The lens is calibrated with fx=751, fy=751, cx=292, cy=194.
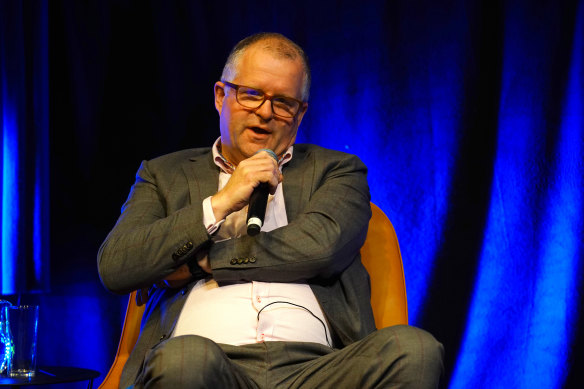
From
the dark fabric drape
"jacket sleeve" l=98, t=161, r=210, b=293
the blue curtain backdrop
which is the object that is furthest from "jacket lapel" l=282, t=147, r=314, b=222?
the dark fabric drape

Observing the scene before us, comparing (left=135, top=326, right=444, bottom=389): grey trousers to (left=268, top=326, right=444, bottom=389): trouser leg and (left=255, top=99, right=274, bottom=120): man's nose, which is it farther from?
(left=255, top=99, right=274, bottom=120): man's nose

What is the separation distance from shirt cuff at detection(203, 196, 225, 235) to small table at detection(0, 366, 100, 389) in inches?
32.6

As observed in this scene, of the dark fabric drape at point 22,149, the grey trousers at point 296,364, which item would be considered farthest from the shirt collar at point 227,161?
the dark fabric drape at point 22,149

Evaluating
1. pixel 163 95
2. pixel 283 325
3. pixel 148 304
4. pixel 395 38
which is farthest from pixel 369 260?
pixel 163 95

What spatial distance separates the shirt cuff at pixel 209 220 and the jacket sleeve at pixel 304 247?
0.05 m

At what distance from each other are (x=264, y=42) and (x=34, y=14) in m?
1.44

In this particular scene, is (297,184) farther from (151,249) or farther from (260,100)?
(151,249)

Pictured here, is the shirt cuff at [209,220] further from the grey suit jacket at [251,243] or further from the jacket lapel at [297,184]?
the jacket lapel at [297,184]

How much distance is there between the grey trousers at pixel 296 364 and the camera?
1530 millimetres

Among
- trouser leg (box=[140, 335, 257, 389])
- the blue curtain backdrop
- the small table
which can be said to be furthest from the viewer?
the blue curtain backdrop

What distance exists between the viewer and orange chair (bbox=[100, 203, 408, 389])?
2.18m

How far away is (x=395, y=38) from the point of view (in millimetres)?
3027

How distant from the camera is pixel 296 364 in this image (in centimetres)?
181

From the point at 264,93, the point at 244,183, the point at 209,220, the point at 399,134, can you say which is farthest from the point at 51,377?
the point at 399,134
